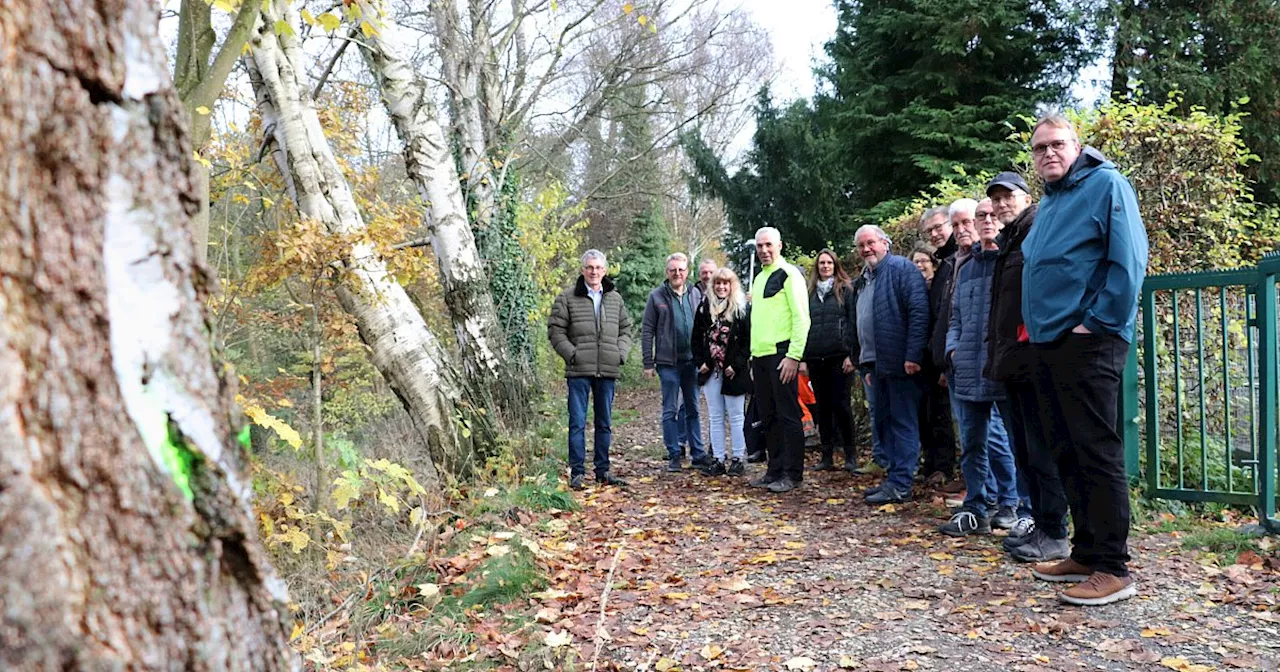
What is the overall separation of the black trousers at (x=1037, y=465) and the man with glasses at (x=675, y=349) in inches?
157

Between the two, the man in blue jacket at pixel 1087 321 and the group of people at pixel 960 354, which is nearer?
the man in blue jacket at pixel 1087 321

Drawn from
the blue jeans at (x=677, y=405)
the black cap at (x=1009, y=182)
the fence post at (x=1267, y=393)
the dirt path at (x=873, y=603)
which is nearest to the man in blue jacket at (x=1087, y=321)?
the dirt path at (x=873, y=603)

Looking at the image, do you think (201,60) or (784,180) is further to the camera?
(784,180)

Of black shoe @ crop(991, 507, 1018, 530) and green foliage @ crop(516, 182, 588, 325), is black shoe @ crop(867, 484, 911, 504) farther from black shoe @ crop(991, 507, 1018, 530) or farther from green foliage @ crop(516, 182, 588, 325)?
green foliage @ crop(516, 182, 588, 325)

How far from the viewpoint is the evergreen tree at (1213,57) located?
13.1 m

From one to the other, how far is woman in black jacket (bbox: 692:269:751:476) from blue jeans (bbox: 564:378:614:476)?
109cm

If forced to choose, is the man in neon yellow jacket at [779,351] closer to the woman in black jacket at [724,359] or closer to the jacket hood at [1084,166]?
the woman in black jacket at [724,359]

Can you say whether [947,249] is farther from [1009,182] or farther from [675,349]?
[675,349]

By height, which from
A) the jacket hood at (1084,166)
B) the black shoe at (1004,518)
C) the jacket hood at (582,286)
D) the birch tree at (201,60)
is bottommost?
the black shoe at (1004,518)

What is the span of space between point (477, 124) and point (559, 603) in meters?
6.61

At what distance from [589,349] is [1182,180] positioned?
4703mm

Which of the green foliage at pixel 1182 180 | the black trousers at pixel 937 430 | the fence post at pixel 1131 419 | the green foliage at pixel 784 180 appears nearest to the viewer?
the fence post at pixel 1131 419

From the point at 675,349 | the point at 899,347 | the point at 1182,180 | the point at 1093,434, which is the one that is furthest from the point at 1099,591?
the point at 675,349

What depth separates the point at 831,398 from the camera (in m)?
7.81
